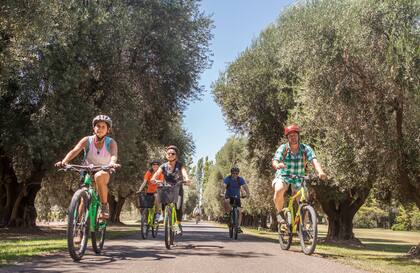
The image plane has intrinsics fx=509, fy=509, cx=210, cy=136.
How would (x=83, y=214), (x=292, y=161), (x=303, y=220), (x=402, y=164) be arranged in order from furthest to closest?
(x=402, y=164)
(x=292, y=161)
(x=303, y=220)
(x=83, y=214)

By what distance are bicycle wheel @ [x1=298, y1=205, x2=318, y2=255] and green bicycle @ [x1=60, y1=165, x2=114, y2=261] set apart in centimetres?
414

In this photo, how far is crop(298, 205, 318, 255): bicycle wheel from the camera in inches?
400

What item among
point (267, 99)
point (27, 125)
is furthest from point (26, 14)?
point (267, 99)

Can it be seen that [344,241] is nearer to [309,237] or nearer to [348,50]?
[348,50]

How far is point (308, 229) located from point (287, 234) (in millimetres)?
1145

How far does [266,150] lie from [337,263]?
2186 cm

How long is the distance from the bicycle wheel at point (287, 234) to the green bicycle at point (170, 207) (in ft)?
8.12

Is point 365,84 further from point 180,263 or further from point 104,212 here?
point 104,212

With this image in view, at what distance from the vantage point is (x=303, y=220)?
10602 millimetres

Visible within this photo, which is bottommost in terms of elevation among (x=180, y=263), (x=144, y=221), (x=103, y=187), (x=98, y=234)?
(x=180, y=263)

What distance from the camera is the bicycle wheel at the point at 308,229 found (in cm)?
1015

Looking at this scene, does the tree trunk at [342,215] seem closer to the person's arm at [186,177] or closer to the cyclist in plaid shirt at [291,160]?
the person's arm at [186,177]

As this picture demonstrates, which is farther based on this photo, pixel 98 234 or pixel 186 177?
pixel 186 177

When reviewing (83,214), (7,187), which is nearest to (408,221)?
(7,187)
